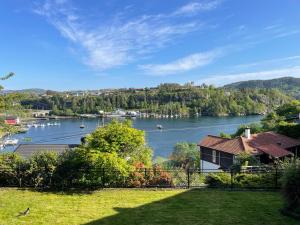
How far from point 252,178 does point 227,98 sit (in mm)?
156389

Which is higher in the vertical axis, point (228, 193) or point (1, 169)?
point (1, 169)

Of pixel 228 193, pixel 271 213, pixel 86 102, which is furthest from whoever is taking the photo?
pixel 86 102

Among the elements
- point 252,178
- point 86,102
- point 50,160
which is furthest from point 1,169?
point 86,102

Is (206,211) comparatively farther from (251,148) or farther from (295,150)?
(295,150)

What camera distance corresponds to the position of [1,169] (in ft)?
39.3

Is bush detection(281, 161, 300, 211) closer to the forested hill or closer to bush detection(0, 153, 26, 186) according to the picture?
bush detection(0, 153, 26, 186)

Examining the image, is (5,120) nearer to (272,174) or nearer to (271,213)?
(271,213)

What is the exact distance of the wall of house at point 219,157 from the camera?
30.2 meters

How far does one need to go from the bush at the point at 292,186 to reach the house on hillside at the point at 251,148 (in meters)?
18.7

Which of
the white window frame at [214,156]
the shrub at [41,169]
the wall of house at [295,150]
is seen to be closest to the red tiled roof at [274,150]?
the wall of house at [295,150]

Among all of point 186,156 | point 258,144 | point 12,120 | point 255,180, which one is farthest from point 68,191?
point 186,156

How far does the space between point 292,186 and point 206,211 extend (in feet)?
7.66

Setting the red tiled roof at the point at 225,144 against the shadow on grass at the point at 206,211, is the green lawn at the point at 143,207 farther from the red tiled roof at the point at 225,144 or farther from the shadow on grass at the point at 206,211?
the red tiled roof at the point at 225,144

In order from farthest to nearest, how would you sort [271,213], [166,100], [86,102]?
Answer: [166,100] < [86,102] < [271,213]
